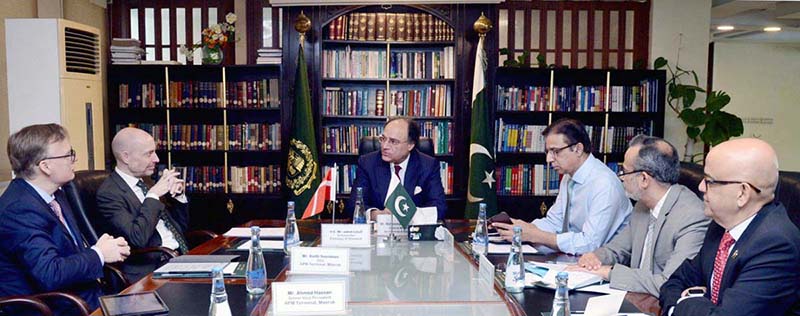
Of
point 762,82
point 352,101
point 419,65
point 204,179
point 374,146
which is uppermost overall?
point 762,82

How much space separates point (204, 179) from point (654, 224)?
414 centimetres

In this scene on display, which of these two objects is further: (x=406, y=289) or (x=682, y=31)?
(x=682, y=31)

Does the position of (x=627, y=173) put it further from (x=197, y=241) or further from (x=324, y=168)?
(x=324, y=168)

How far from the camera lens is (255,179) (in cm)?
568

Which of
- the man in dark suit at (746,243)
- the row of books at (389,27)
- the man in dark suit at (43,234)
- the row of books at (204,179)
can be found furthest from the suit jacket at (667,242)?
the row of books at (204,179)

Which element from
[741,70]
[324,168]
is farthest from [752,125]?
[324,168]

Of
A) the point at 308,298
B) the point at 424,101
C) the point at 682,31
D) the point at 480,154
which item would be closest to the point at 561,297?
the point at 308,298

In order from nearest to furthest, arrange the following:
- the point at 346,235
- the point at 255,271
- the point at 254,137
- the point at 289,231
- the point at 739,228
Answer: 1. the point at 739,228
2. the point at 255,271
3. the point at 289,231
4. the point at 346,235
5. the point at 254,137

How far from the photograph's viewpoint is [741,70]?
11.2 metres

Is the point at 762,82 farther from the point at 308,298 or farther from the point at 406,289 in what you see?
the point at 308,298

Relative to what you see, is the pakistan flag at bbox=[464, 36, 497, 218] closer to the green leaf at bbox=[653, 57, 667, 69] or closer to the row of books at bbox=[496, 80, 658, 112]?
the row of books at bbox=[496, 80, 658, 112]

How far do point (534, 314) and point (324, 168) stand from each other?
12.7 ft

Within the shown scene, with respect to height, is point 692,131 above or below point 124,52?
below

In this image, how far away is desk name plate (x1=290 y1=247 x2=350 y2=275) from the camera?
2.30m
